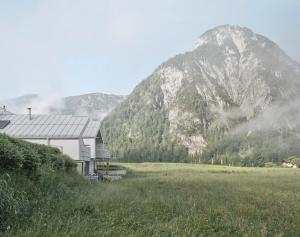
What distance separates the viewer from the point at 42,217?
419 inches

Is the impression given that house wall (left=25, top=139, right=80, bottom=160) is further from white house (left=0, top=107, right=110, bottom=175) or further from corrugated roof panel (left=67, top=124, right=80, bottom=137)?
corrugated roof panel (left=67, top=124, right=80, bottom=137)

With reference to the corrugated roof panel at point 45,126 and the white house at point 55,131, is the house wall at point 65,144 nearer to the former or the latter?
the white house at point 55,131

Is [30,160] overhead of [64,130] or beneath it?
beneath

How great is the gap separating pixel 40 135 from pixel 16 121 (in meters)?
5.09

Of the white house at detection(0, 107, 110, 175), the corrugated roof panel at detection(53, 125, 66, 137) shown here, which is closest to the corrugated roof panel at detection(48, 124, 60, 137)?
the white house at detection(0, 107, 110, 175)

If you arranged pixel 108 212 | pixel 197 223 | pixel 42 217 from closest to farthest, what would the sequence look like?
pixel 42 217
pixel 197 223
pixel 108 212

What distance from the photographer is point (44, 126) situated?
46.2 metres

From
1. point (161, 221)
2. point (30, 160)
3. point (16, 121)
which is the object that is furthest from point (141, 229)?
point (16, 121)

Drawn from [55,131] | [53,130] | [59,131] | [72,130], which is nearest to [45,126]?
[53,130]

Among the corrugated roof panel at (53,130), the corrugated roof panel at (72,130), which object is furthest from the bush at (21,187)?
the corrugated roof panel at (53,130)

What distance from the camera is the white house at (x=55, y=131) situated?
43719 millimetres

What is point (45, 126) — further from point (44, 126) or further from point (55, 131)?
point (55, 131)

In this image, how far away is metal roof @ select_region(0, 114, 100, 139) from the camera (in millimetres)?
44094

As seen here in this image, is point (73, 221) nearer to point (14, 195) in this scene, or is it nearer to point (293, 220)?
point (14, 195)
